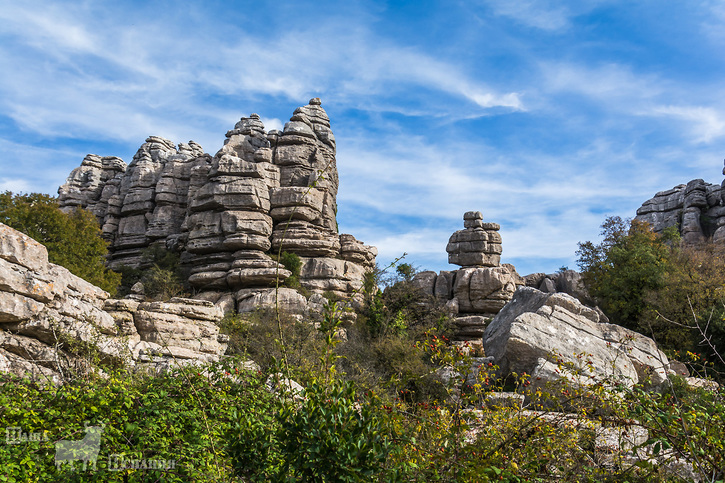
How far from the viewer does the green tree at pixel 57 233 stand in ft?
87.3

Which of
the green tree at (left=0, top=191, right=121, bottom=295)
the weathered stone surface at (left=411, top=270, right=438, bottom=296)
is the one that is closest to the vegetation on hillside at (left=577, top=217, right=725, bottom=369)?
the weathered stone surface at (left=411, top=270, right=438, bottom=296)

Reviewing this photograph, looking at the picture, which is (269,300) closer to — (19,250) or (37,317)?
(19,250)

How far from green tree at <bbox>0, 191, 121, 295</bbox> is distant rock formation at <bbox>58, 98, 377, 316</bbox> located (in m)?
6.00

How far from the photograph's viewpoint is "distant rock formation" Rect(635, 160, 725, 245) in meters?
43.5

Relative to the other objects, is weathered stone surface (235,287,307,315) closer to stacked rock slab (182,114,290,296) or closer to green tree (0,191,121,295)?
stacked rock slab (182,114,290,296)

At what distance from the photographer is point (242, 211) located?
33875 millimetres

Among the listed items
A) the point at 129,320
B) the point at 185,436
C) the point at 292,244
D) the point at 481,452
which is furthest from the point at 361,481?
the point at 292,244

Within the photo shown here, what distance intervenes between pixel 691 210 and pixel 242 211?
41.3 meters

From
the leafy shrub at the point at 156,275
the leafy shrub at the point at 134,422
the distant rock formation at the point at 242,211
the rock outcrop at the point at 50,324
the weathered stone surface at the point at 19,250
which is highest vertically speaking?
the distant rock formation at the point at 242,211

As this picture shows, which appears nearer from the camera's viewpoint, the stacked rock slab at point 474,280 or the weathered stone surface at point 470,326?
the weathered stone surface at point 470,326

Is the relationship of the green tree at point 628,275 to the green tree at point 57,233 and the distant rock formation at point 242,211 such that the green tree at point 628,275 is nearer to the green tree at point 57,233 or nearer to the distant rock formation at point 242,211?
the distant rock formation at point 242,211

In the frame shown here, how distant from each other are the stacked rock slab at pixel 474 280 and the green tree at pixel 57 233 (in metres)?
20.0

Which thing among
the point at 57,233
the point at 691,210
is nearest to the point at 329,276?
the point at 57,233

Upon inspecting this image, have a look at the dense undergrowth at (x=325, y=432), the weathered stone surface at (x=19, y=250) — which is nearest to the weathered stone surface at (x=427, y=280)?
the weathered stone surface at (x=19, y=250)
